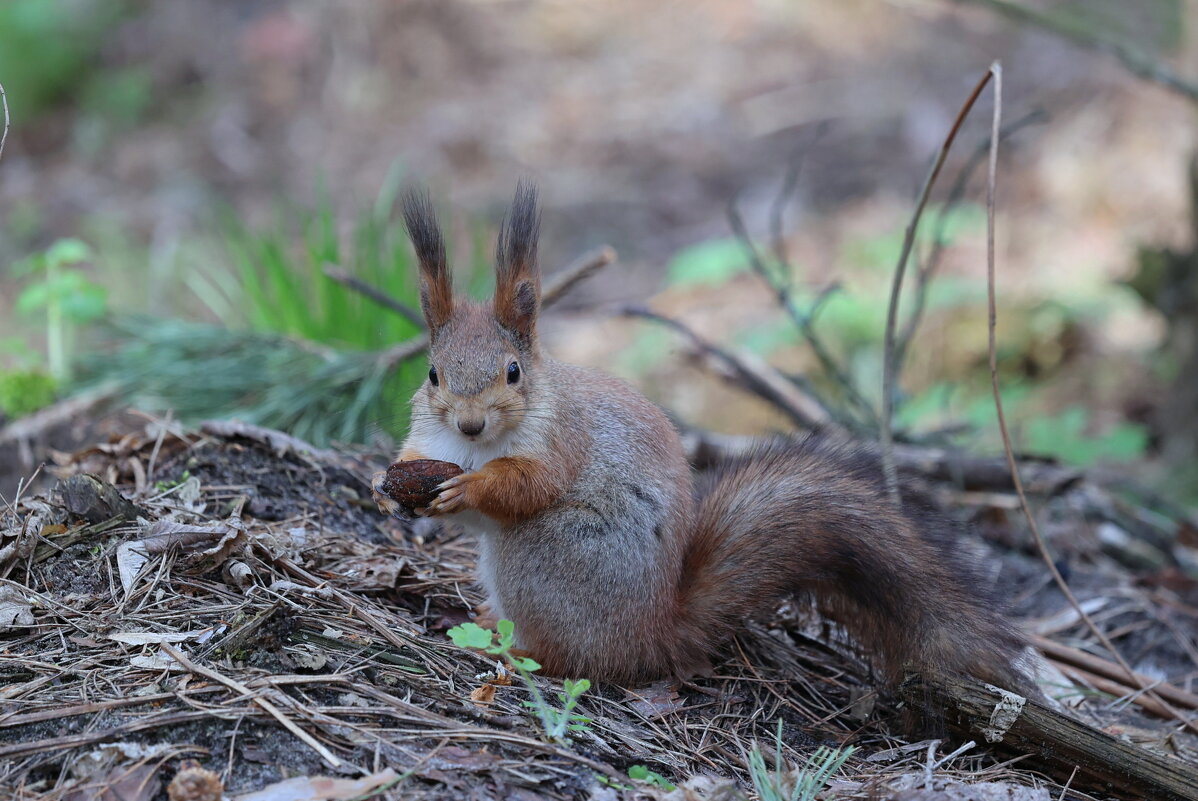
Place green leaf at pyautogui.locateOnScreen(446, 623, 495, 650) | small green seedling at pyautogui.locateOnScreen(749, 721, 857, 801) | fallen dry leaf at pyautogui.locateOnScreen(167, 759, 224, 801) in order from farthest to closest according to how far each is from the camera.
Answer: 1. green leaf at pyautogui.locateOnScreen(446, 623, 495, 650)
2. small green seedling at pyautogui.locateOnScreen(749, 721, 857, 801)
3. fallen dry leaf at pyautogui.locateOnScreen(167, 759, 224, 801)

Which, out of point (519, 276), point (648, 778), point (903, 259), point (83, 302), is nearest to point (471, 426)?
point (519, 276)

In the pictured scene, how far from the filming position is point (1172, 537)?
16.6 ft

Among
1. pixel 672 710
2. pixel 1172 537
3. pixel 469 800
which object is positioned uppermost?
pixel 469 800

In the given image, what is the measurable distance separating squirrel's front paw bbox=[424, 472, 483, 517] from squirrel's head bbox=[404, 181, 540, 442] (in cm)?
14

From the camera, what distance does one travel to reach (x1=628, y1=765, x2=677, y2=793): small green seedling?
95.3 inches

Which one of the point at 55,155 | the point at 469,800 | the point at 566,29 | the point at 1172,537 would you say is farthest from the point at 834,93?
the point at 469,800

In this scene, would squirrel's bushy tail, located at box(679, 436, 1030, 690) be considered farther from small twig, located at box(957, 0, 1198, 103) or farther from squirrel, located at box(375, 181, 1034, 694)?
small twig, located at box(957, 0, 1198, 103)

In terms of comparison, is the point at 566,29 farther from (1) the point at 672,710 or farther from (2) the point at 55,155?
(1) the point at 672,710

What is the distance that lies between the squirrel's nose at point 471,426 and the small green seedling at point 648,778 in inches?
38.7

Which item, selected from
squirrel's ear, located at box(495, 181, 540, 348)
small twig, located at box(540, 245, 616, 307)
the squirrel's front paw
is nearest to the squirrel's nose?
the squirrel's front paw

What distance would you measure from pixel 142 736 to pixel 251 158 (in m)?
9.95

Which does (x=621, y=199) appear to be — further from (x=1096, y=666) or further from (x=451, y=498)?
(x=451, y=498)

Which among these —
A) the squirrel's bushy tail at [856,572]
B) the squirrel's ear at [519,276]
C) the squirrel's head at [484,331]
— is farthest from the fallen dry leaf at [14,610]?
the squirrel's bushy tail at [856,572]

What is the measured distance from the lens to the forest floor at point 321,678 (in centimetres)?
226
